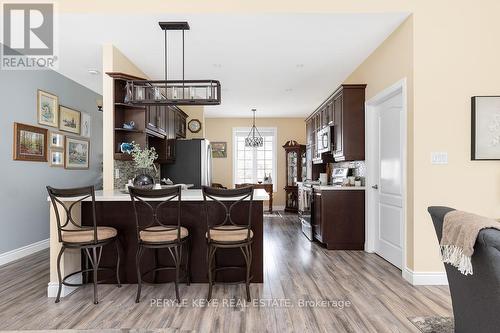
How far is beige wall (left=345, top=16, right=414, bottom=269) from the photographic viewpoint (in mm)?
3113

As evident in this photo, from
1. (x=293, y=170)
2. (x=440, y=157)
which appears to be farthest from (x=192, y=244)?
(x=293, y=170)

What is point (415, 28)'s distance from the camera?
3062mm

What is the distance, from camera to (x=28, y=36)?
352 cm

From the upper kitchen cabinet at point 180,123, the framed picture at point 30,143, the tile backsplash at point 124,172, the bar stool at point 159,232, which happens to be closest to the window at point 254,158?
the upper kitchen cabinet at point 180,123

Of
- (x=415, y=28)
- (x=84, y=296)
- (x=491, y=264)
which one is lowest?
(x=84, y=296)

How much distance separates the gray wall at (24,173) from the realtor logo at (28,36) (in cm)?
16

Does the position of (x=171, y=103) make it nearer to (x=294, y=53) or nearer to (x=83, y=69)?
(x=294, y=53)

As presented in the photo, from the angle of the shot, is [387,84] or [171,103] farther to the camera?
[387,84]

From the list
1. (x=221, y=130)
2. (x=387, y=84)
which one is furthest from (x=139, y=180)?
(x=221, y=130)

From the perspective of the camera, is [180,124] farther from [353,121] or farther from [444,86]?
[444,86]

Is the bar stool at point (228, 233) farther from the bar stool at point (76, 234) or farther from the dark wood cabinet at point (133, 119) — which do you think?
the dark wood cabinet at point (133, 119)

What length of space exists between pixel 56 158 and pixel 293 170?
18.4 feet

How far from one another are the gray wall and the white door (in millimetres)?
4805

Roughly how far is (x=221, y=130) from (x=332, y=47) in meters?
5.34
